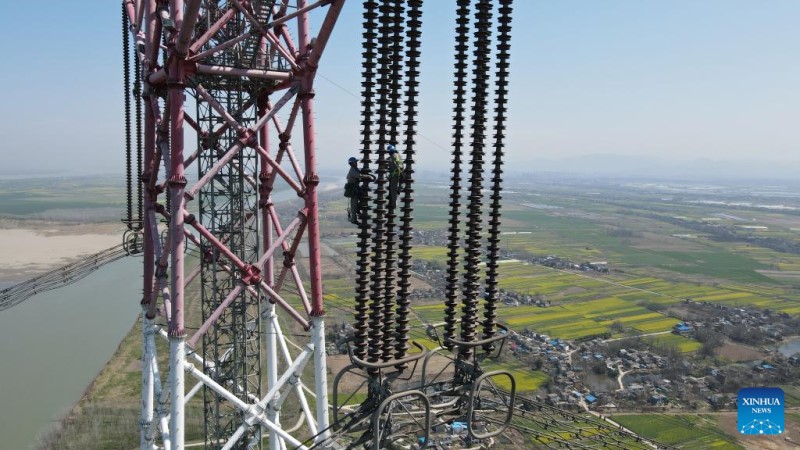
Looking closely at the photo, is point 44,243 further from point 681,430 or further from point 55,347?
point 681,430

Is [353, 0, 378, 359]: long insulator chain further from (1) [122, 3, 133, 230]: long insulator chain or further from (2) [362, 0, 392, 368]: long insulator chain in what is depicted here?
(1) [122, 3, 133, 230]: long insulator chain

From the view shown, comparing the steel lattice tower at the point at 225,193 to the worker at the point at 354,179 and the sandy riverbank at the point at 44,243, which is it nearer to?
the worker at the point at 354,179

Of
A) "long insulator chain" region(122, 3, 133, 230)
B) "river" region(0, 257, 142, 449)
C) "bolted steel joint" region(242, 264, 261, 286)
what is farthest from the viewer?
"river" region(0, 257, 142, 449)

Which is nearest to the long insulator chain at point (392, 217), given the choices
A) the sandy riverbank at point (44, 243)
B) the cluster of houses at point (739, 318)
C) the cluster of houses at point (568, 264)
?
the cluster of houses at point (739, 318)

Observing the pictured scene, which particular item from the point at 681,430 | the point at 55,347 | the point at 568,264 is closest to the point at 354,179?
the point at 681,430

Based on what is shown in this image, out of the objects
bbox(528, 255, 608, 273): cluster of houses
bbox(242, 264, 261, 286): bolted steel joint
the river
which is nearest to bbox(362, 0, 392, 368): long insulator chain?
bbox(242, 264, 261, 286): bolted steel joint

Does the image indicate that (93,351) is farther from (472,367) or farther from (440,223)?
(440,223)
